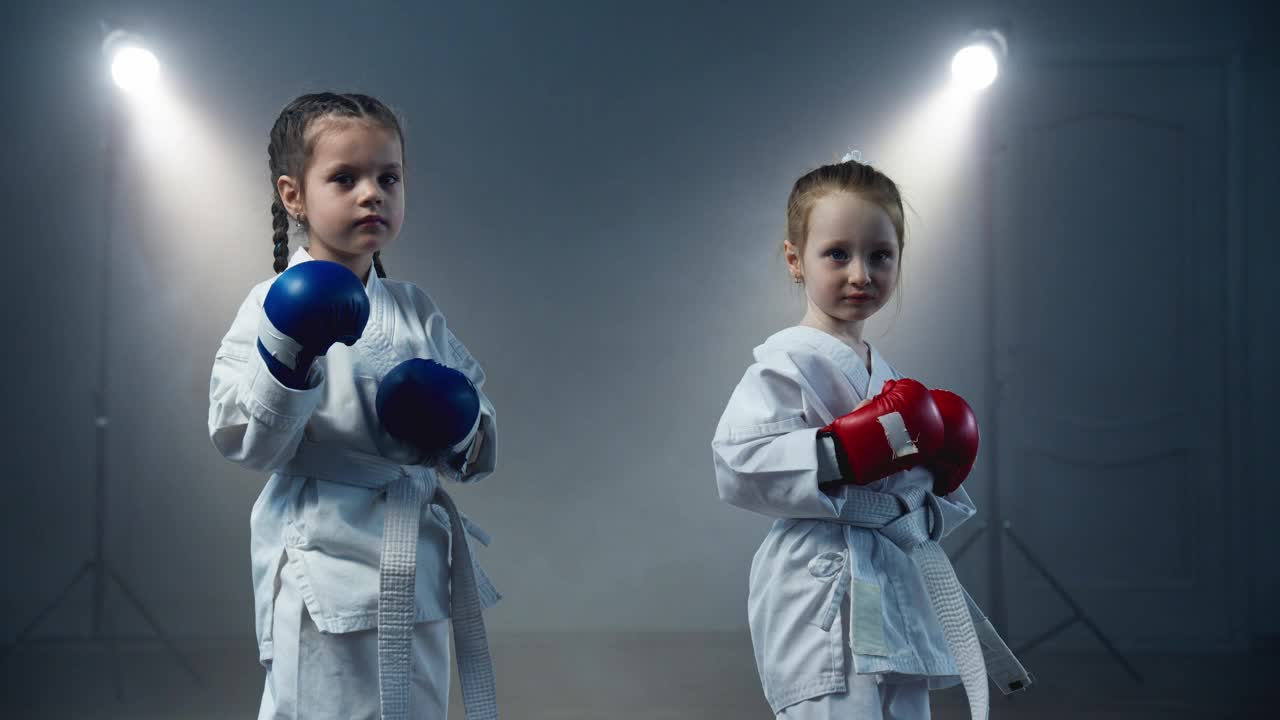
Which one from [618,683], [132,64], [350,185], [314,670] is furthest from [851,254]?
[132,64]

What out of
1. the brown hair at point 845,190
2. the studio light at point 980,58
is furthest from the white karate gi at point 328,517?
the studio light at point 980,58

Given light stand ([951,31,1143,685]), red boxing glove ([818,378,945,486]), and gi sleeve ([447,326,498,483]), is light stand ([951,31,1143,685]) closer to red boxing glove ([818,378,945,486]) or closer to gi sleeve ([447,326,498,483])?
red boxing glove ([818,378,945,486])

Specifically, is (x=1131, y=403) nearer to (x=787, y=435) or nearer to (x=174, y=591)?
(x=787, y=435)

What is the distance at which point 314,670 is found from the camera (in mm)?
1339

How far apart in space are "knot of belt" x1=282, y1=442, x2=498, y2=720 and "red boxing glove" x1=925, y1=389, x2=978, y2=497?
0.74m

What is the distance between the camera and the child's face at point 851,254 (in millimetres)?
1579

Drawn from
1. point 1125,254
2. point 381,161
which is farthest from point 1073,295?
point 381,161

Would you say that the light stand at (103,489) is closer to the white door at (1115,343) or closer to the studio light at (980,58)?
the studio light at (980,58)

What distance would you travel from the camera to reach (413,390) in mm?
1329

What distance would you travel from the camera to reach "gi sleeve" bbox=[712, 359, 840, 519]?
1.46m

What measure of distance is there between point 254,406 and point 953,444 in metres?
1.02

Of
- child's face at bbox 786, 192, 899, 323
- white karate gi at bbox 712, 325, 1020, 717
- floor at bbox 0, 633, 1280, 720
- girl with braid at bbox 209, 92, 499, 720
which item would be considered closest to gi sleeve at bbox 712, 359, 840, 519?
white karate gi at bbox 712, 325, 1020, 717

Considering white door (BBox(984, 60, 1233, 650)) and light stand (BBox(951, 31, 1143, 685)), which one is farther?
white door (BBox(984, 60, 1233, 650))

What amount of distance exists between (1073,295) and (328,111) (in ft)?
12.9
